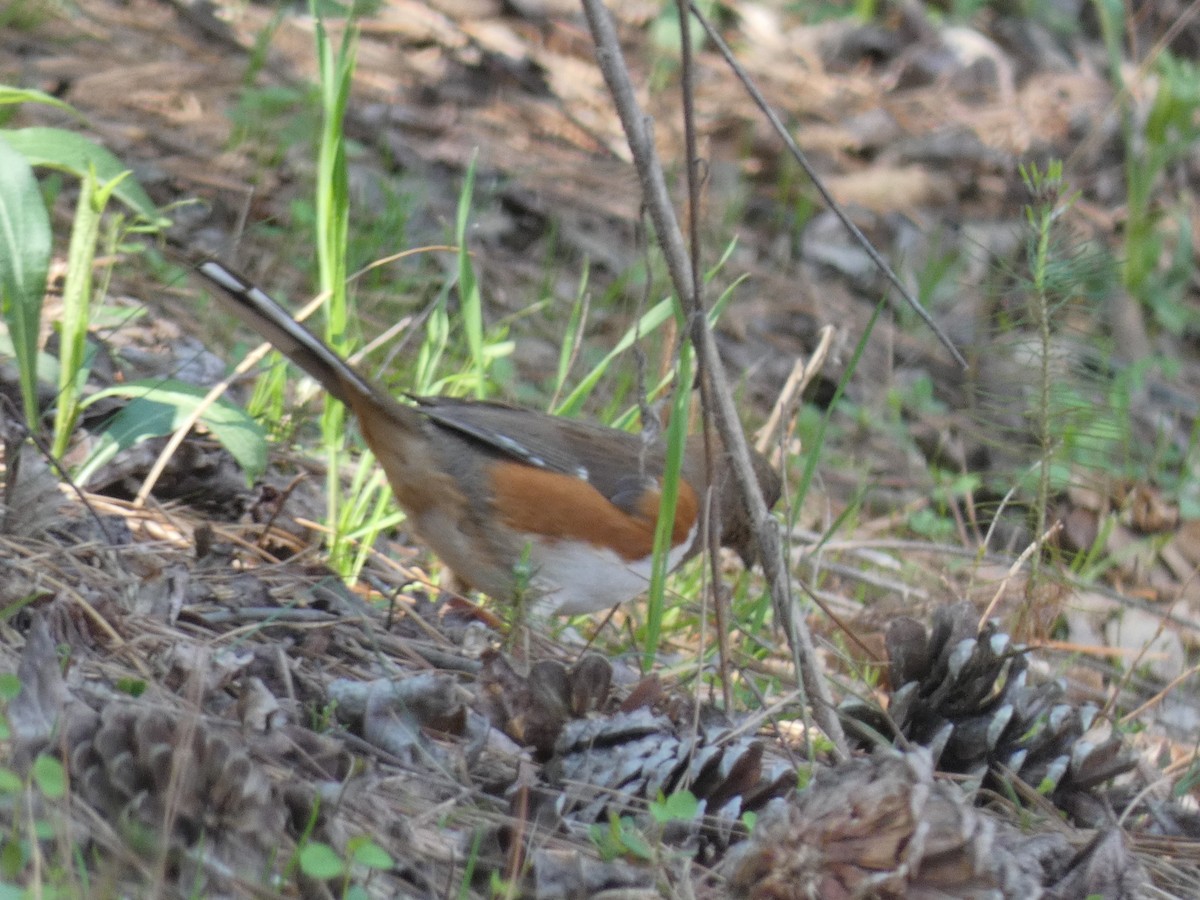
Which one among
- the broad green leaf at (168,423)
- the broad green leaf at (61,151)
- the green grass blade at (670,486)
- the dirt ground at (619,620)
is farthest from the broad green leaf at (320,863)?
the broad green leaf at (61,151)

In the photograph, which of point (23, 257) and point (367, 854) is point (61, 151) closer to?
point (23, 257)

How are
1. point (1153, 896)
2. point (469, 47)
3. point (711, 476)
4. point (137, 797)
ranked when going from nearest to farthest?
point (137, 797) < point (1153, 896) < point (711, 476) < point (469, 47)

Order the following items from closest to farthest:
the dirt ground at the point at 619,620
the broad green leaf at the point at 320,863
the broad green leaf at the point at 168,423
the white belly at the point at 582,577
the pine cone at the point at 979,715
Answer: the broad green leaf at the point at 320,863
the dirt ground at the point at 619,620
the pine cone at the point at 979,715
the broad green leaf at the point at 168,423
the white belly at the point at 582,577

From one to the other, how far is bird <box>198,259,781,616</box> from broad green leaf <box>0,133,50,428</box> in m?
0.61

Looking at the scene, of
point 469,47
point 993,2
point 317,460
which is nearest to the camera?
point 317,460

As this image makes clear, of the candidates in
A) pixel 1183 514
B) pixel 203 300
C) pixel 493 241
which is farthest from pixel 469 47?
pixel 1183 514

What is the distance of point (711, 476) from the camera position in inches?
105

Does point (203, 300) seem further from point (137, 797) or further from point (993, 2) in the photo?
point (993, 2)

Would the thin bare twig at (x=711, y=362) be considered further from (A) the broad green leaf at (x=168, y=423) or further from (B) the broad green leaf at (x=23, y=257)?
(B) the broad green leaf at (x=23, y=257)

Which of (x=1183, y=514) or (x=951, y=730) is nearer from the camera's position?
(x=951, y=730)

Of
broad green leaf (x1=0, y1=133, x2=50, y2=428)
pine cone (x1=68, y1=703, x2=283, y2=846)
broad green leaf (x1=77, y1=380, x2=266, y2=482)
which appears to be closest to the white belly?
broad green leaf (x1=77, y1=380, x2=266, y2=482)

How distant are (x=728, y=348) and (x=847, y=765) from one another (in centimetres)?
387

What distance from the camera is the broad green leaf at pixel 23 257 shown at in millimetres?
3008

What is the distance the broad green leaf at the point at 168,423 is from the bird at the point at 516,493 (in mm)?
252
